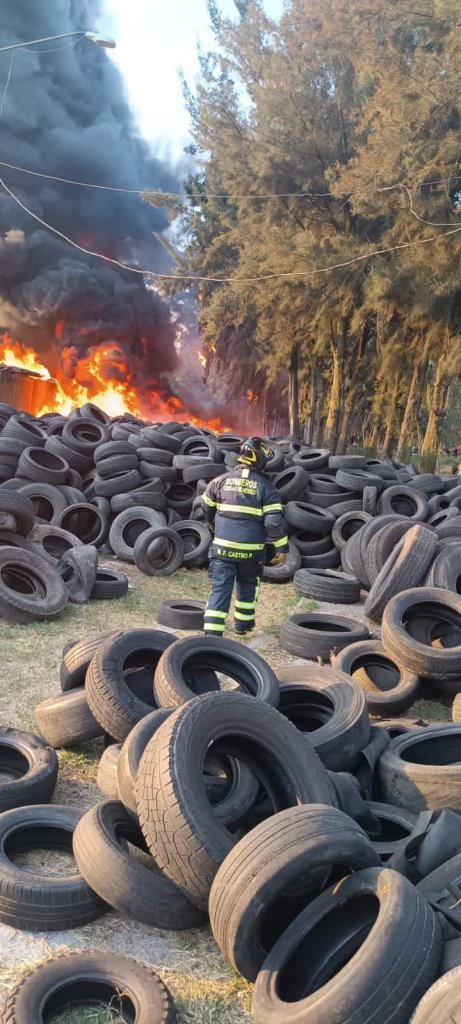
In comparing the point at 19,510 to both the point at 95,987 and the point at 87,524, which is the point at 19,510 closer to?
the point at 87,524

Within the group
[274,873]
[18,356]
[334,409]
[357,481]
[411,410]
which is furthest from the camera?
[18,356]

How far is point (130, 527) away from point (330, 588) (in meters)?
4.26

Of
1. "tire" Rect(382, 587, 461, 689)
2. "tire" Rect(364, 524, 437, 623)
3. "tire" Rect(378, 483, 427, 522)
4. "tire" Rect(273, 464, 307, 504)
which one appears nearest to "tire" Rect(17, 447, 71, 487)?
"tire" Rect(273, 464, 307, 504)

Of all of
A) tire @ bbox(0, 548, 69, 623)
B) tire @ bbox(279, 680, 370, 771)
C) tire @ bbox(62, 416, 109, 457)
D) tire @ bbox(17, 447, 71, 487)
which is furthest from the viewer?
tire @ bbox(62, 416, 109, 457)

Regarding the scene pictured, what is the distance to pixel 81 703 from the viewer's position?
4895 mm

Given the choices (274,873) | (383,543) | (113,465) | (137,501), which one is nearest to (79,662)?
(274,873)

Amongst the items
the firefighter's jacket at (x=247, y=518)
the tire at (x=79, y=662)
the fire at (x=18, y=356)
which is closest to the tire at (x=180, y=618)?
the firefighter's jacket at (x=247, y=518)

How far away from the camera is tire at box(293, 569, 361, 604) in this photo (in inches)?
391

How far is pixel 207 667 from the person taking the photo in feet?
17.3

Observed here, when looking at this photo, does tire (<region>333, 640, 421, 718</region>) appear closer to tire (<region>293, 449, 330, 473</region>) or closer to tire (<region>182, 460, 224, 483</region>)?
tire (<region>182, 460, 224, 483</region>)

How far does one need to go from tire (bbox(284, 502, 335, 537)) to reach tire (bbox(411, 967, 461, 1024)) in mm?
10102

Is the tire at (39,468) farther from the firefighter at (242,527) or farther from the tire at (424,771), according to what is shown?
the tire at (424,771)

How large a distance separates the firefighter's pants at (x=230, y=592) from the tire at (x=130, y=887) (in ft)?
14.0

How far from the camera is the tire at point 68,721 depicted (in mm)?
4891
